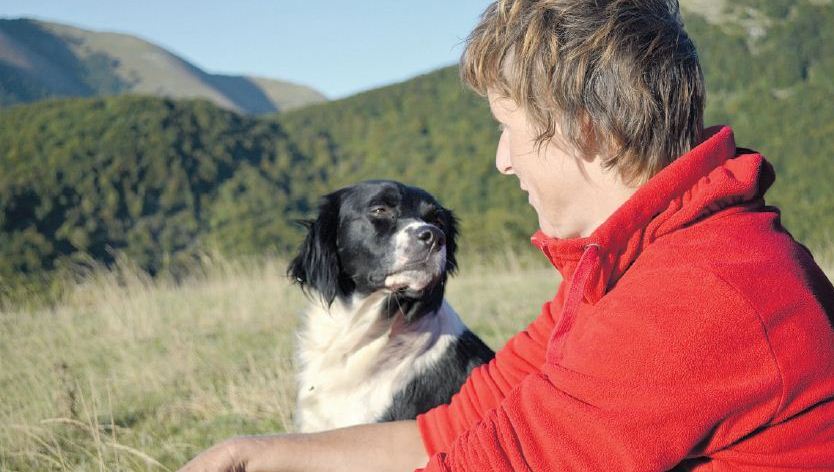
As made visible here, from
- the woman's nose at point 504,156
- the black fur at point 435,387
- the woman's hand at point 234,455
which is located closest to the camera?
the woman's nose at point 504,156

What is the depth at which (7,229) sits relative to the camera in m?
21.7

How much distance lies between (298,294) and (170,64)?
2199 inches

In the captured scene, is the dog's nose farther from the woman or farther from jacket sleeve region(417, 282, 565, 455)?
the woman

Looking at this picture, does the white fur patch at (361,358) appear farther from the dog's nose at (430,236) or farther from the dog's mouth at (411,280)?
the dog's nose at (430,236)

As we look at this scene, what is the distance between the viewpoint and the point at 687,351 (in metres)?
1.16

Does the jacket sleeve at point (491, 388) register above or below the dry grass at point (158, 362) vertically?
above

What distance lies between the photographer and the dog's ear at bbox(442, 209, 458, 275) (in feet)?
11.9

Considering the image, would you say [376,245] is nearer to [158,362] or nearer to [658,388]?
[658,388]

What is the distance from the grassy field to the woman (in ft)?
6.12

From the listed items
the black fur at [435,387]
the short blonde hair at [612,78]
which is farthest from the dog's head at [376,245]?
the short blonde hair at [612,78]

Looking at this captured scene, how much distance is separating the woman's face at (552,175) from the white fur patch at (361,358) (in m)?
1.63

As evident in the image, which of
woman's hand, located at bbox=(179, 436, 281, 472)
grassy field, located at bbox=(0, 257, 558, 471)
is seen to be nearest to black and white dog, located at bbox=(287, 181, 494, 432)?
grassy field, located at bbox=(0, 257, 558, 471)

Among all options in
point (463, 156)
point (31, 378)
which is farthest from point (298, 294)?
point (463, 156)

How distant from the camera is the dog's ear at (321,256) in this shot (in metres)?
3.42
